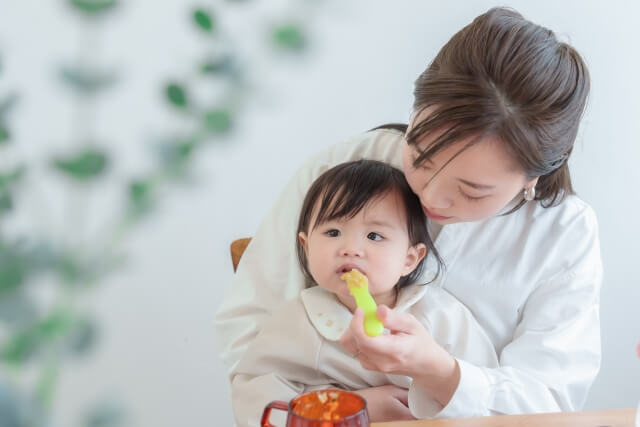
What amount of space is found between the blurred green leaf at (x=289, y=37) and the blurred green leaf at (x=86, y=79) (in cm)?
45

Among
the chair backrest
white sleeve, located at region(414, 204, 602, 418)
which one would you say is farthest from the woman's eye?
the chair backrest

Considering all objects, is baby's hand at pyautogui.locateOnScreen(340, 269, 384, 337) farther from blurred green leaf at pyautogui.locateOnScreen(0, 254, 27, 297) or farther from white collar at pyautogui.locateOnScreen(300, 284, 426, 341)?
blurred green leaf at pyautogui.locateOnScreen(0, 254, 27, 297)

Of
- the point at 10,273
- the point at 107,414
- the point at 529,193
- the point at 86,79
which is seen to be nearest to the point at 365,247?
the point at 529,193

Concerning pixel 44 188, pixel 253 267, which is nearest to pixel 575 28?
pixel 253 267

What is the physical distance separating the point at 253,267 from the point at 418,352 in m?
0.54

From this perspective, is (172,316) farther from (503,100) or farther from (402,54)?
(503,100)

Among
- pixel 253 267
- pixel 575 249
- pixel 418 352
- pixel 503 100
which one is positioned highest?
pixel 503 100

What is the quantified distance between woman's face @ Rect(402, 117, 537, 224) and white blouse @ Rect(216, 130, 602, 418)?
0.20m

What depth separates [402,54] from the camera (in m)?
2.11

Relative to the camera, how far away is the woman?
4.00ft

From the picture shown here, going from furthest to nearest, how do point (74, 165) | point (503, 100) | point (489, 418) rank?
point (74, 165) < point (503, 100) < point (489, 418)

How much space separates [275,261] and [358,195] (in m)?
0.30

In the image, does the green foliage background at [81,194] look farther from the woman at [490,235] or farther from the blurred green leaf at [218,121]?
the woman at [490,235]

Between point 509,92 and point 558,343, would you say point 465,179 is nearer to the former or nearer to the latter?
point 509,92
